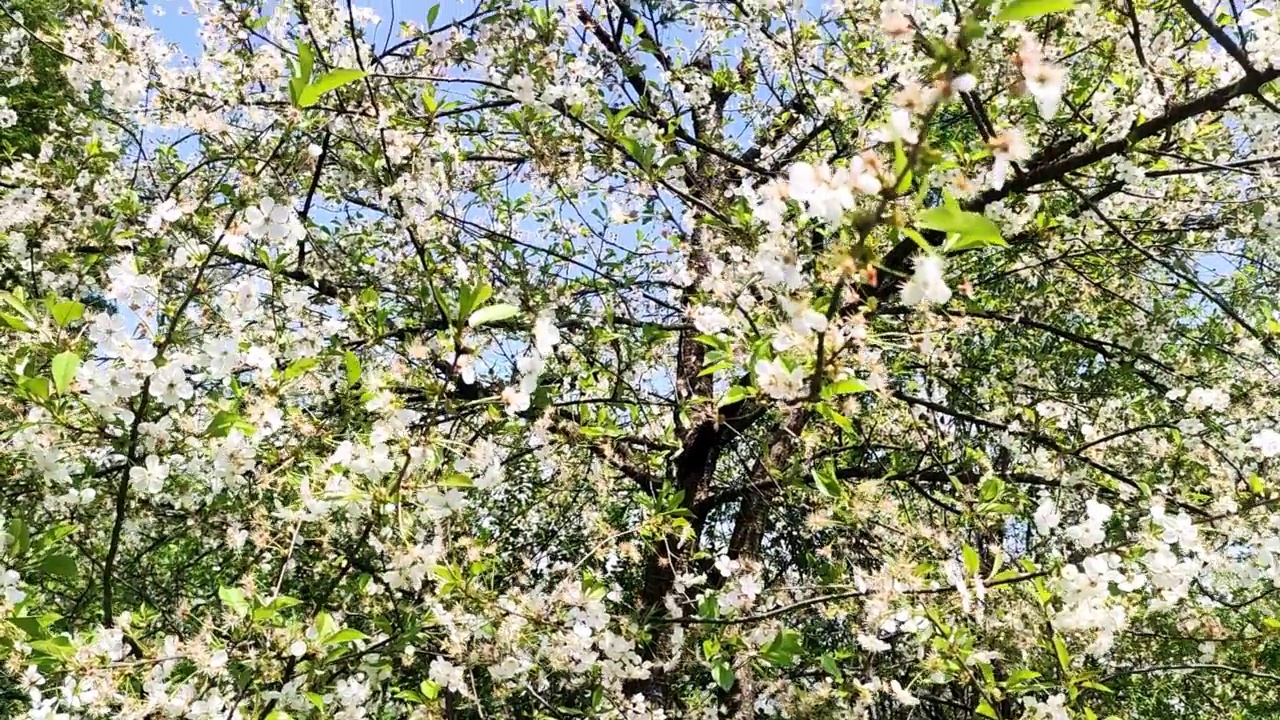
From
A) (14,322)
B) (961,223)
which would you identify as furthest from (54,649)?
(961,223)

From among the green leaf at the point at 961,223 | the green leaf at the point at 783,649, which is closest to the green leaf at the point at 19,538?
the green leaf at the point at 783,649

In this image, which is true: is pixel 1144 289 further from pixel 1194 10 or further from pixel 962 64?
pixel 962 64

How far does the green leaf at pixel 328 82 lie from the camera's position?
1.42 meters

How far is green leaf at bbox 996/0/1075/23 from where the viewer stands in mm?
958

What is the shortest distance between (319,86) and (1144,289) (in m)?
4.23

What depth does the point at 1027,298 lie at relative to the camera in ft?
13.7

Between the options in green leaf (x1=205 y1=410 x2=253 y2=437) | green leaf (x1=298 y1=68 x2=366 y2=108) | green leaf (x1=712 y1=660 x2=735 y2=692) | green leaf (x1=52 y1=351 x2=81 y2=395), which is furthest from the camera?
green leaf (x1=712 y1=660 x2=735 y2=692)

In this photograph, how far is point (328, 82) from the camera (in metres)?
1.48

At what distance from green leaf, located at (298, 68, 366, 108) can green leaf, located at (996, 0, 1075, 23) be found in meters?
0.96

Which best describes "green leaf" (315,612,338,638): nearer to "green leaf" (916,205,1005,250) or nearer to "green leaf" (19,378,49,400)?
"green leaf" (19,378,49,400)

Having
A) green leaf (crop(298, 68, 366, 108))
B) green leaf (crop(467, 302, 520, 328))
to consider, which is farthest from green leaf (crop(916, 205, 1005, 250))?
green leaf (crop(298, 68, 366, 108))

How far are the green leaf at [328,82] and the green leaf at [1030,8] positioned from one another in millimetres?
963

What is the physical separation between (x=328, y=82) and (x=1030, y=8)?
111cm

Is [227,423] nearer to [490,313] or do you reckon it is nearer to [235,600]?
[235,600]
